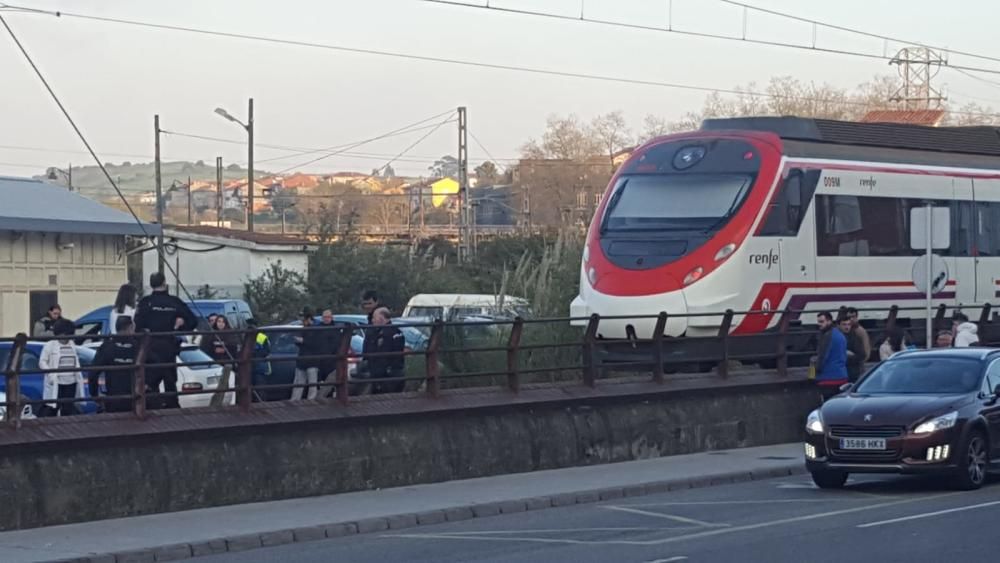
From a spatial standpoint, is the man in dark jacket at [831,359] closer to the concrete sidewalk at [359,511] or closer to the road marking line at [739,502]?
the concrete sidewalk at [359,511]

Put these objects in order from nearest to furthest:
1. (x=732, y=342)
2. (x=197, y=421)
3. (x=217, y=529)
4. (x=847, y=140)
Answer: (x=217, y=529)
(x=197, y=421)
(x=732, y=342)
(x=847, y=140)

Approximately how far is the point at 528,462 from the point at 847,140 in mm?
9538

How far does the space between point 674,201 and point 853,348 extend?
3509 mm

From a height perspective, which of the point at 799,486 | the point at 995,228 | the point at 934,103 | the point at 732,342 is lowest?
the point at 799,486

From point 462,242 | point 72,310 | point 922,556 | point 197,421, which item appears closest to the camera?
point 922,556

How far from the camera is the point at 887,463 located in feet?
51.9

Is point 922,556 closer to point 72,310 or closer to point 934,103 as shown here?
point 72,310

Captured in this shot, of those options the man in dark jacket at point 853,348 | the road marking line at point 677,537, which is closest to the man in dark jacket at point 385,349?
the road marking line at point 677,537

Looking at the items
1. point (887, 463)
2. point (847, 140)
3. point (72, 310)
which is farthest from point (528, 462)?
point (72, 310)

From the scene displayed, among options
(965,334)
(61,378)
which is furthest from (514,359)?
(965,334)

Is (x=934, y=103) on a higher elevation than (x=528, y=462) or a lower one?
higher

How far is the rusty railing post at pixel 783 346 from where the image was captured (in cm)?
2227

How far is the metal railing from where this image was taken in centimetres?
1673

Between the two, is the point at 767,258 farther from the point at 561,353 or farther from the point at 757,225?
the point at 561,353
